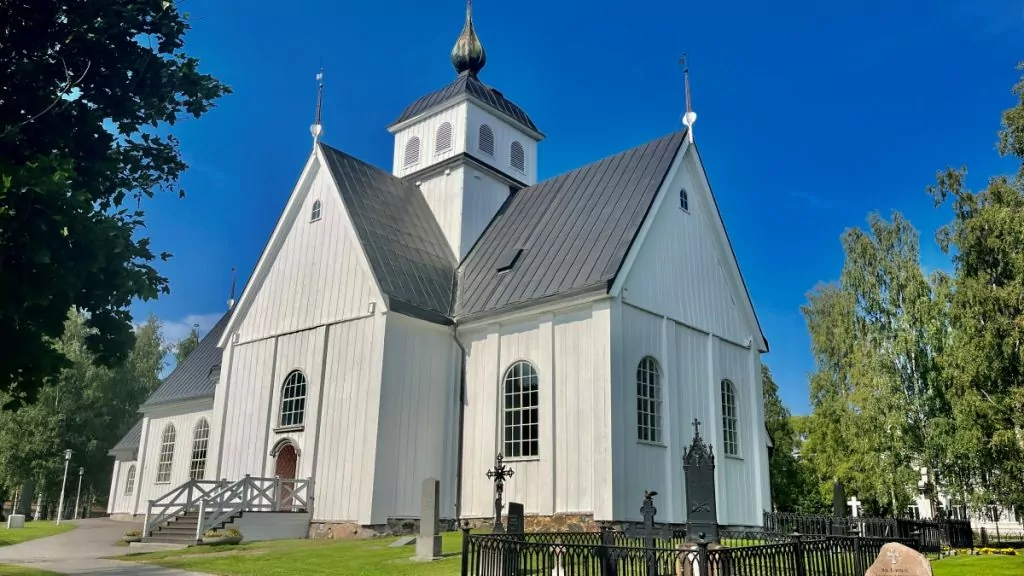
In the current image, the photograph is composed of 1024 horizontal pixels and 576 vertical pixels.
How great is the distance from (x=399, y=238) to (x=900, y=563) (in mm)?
16868

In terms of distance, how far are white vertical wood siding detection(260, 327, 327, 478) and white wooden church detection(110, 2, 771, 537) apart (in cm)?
8

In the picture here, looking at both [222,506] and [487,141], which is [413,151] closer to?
[487,141]

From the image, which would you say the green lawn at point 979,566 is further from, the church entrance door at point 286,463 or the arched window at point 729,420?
the church entrance door at point 286,463

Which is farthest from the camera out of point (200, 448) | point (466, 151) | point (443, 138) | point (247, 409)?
point (200, 448)

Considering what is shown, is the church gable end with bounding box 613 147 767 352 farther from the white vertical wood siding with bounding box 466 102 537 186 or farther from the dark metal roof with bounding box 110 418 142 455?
the dark metal roof with bounding box 110 418 142 455

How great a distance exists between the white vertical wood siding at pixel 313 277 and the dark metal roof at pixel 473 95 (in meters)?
5.73

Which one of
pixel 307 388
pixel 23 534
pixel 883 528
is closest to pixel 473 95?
pixel 307 388

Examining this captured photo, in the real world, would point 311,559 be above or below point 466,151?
below

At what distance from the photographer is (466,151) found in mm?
25750

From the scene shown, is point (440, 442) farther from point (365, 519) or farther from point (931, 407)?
point (931, 407)

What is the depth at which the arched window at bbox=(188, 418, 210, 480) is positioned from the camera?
27703mm

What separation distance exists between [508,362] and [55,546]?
515 inches

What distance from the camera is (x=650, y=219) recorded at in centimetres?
1992

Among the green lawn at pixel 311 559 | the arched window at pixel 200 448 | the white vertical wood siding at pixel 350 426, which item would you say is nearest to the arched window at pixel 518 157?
the white vertical wood siding at pixel 350 426
